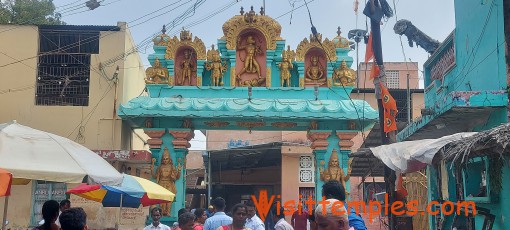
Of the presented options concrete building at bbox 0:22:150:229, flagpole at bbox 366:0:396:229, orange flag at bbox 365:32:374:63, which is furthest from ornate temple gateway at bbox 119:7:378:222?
flagpole at bbox 366:0:396:229

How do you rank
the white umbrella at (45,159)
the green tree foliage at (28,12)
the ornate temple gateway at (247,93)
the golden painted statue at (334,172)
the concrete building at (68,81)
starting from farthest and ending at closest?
the green tree foliage at (28,12), the concrete building at (68,81), the golden painted statue at (334,172), the ornate temple gateway at (247,93), the white umbrella at (45,159)

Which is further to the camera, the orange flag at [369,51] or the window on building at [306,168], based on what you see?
the window on building at [306,168]

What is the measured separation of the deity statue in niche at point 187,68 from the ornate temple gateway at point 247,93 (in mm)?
27

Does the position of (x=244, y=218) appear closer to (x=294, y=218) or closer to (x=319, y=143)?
(x=294, y=218)

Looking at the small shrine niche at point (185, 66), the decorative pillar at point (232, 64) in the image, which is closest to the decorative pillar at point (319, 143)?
the decorative pillar at point (232, 64)

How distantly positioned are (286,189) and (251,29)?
687 centimetres

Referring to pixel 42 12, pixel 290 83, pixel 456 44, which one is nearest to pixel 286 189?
pixel 290 83

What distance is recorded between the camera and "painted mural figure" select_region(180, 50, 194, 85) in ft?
50.0

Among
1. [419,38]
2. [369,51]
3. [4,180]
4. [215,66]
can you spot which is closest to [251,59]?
[215,66]

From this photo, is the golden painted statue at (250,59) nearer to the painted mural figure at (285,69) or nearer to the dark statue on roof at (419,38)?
the painted mural figure at (285,69)

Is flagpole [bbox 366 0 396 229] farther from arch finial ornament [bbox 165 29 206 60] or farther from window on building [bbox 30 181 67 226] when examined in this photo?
window on building [bbox 30 181 67 226]

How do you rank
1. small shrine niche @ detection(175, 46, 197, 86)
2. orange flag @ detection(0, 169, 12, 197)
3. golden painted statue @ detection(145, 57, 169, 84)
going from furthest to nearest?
small shrine niche @ detection(175, 46, 197, 86) < golden painted statue @ detection(145, 57, 169, 84) < orange flag @ detection(0, 169, 12, 197)

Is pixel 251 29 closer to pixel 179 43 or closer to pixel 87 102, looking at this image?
pixel 179 43

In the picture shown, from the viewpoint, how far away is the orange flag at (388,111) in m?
8.72
